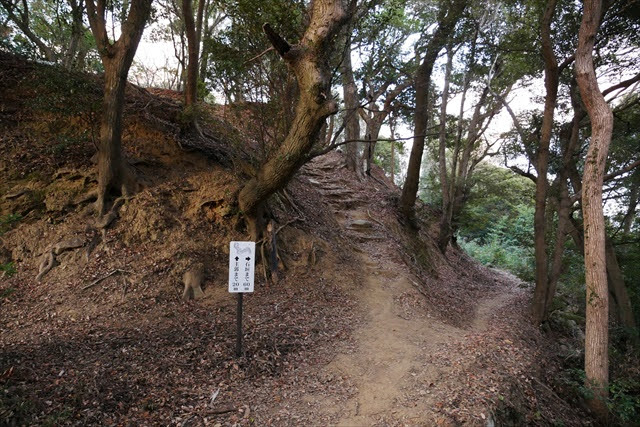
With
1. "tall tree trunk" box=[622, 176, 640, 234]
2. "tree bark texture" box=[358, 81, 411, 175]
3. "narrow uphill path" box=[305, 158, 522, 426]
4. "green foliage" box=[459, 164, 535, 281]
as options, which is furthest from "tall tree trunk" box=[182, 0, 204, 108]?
"green foliage" box=[459, 164, 535, 281]

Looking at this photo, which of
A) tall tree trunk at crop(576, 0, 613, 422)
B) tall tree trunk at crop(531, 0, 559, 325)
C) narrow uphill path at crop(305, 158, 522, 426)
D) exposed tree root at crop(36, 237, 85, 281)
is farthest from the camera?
tall tree trunk at crop(531, 0, 559, 325)

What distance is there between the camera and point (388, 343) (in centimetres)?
590

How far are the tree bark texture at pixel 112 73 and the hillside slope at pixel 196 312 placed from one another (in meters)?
0.47

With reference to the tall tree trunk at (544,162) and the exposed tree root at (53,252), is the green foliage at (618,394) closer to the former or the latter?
the tall tree trunk at (544,162)

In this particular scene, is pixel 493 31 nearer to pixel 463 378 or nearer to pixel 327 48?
pixel 327 48

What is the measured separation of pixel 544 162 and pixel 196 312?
8.63 metres

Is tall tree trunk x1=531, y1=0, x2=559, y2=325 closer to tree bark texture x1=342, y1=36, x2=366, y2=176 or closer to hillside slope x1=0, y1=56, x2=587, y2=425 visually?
hillside slope x1=0, y1=56, x2=587, y2=425

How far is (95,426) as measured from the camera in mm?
3281

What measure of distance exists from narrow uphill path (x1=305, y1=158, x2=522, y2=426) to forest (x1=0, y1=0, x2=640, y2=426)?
42 mm

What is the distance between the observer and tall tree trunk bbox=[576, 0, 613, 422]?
5.82m

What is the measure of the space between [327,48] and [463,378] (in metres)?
5.07

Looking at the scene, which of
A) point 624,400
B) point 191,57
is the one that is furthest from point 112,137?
point 624,400

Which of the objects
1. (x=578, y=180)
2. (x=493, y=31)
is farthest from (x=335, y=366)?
(x=493, y=31)

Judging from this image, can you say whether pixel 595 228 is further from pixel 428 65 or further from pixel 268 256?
pixel 428 65
